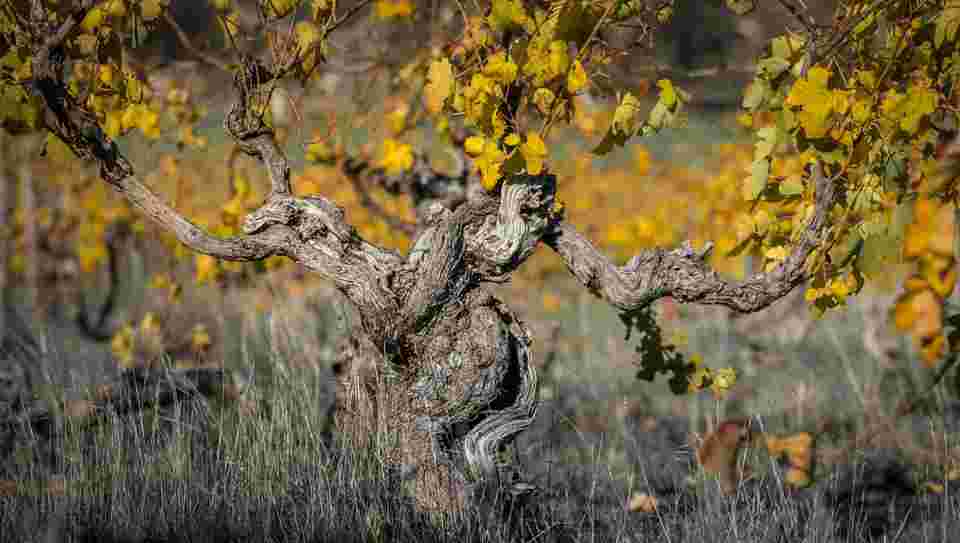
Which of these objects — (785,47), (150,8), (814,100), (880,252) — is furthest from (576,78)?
(150,8)

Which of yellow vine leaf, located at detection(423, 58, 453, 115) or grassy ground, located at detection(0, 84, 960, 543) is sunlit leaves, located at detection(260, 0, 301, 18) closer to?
yellow vine leaf, located at detection(423, 58, 453, 115)

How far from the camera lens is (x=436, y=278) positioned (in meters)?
2.25

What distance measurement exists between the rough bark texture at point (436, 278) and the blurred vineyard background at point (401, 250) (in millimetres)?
141

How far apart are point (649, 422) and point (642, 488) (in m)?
1.32

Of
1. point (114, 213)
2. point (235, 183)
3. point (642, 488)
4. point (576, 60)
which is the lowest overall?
point (642, 488)

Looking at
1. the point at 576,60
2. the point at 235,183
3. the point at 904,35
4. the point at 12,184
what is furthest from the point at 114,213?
the point at 904,35

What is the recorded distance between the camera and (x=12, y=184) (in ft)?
32.3

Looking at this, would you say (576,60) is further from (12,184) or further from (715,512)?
(12,184)

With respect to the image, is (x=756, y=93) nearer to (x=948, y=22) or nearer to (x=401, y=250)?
(x=948, y=22)

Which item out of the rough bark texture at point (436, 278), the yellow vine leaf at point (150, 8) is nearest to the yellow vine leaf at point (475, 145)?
the rough bark texture at point (436, 278)

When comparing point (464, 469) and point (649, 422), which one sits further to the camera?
point (649, 422)

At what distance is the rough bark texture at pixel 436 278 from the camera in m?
2.27

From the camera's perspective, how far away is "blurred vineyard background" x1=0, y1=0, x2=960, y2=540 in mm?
3510

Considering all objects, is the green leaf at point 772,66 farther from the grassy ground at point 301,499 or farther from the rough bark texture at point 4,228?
the rough bark texture at point 4,228
